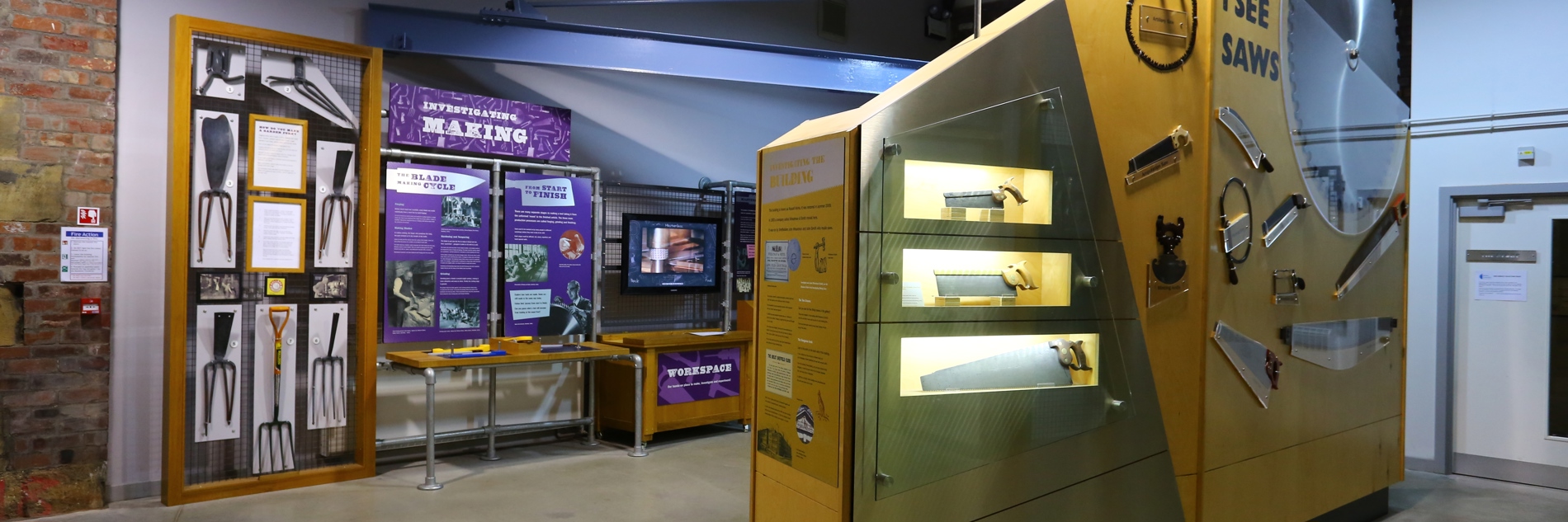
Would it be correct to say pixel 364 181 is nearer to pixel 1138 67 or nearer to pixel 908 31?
pixel 1138 67

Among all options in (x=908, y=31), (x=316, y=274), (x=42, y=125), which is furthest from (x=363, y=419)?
(x=908, y=31)

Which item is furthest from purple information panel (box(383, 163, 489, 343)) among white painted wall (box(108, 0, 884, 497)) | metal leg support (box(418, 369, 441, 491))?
metal leg support (box(418, 369, 441, 491))

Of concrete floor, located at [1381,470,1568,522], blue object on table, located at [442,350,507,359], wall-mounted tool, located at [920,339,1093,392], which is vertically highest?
wall-mounted tool, located at [920,339,1093,392]

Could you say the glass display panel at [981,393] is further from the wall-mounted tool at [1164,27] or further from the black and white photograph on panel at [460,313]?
the black and white photograph on panel at [460,313]

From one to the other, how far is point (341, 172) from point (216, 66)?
2.70 feet

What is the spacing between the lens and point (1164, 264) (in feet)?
11.6

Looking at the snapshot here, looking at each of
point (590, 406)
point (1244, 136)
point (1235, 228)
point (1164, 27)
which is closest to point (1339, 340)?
point (1235, 228)

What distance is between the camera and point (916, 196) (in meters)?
2.92

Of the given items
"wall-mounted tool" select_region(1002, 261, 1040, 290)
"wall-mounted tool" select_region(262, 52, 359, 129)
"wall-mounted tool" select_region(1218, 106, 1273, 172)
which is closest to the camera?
"wall-mounted tool" select_region(1002, 261, 1040, 290)

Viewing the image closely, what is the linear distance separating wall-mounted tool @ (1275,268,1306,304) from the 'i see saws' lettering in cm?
89

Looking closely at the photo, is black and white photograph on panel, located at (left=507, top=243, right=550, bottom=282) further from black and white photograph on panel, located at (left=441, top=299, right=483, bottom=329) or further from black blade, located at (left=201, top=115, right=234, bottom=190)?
black blade, located at (left=201, top=115, right=234, bottom=190)

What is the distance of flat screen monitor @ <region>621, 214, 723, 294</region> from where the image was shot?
6.84 metres

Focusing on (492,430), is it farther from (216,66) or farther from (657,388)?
(216,66)

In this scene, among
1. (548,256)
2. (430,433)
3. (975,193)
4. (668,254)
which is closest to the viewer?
(975,193)
